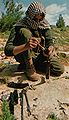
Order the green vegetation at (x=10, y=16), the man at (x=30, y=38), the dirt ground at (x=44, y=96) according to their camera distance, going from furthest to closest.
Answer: the green vegetation at (x=10, y=16) → the man at (x=30, y=38) → the dirt ground at (x=44, y=96)

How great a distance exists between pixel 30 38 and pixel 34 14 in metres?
0.42

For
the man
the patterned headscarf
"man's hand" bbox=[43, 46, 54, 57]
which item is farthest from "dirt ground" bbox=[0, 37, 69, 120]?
the patterned headscarf

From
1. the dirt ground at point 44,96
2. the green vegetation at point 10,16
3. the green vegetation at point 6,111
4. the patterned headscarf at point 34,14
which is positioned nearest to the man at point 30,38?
the patterned headscarf at point 34,14

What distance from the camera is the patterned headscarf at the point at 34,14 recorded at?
5523 millimetres

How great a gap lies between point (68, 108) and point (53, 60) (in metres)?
1.23

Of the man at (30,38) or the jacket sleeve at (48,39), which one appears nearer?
the man at (30,38)

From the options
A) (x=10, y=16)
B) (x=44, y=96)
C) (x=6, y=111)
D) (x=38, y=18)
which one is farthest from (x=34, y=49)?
(x=10, y=16)

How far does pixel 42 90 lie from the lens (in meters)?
5.35

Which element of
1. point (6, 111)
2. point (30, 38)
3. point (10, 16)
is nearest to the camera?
point (6, 111)

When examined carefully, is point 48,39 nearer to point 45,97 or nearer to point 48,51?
point 48,51

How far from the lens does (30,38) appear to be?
17.4 feet

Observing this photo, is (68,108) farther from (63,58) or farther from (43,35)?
(63,58)

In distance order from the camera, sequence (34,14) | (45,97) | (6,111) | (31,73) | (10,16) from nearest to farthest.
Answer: (6,111), (45,97), (34,14), (31,73), (10,16)

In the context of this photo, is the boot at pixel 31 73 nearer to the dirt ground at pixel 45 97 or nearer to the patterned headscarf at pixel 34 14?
the dirt ground at pixel 45 97
